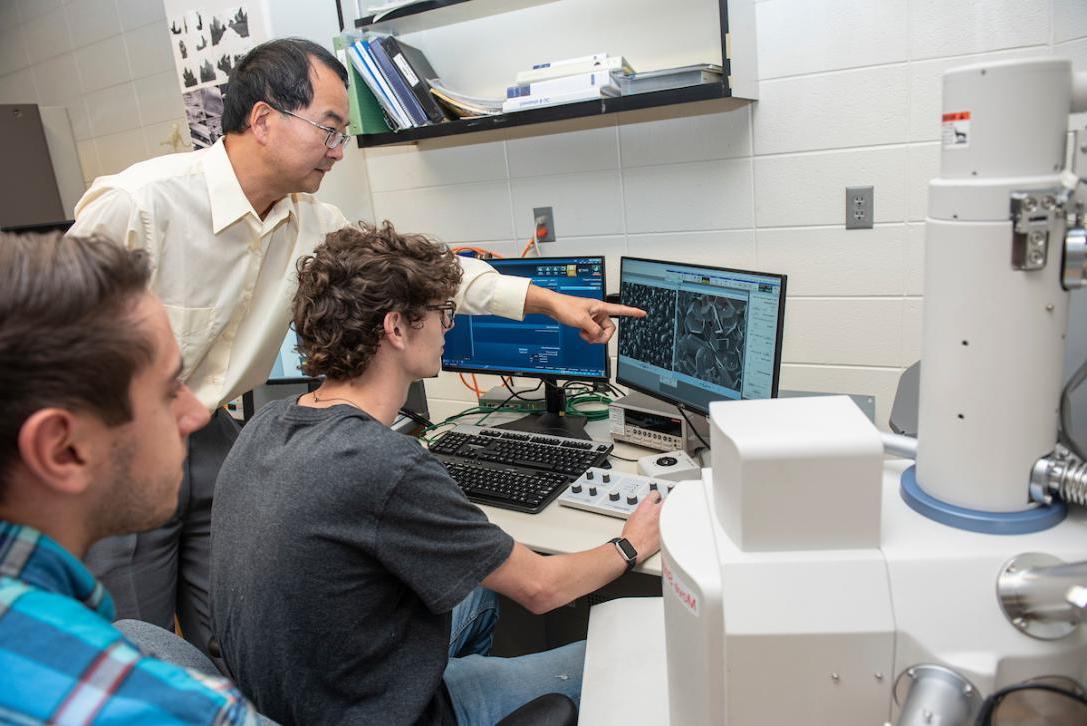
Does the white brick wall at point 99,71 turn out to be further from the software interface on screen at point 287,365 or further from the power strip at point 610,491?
the power strip at point 610,491

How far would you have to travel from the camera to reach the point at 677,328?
1.68 m

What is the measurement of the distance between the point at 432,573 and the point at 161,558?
0.93m

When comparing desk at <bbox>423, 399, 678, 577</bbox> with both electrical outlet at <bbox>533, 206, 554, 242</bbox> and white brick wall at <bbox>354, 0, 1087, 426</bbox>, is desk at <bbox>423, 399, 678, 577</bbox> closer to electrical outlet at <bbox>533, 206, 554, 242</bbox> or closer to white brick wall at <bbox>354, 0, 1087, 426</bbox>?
white brick wall at <bbox>354, 0, 1087, 426</bbox>

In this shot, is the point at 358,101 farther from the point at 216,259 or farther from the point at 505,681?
the point at 505,681

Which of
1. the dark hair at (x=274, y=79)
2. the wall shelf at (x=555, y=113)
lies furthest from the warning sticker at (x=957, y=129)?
the dark hair at (x=274, y=79)

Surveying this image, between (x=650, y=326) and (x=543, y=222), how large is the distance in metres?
0.67

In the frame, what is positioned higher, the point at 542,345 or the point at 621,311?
the point at 621,311

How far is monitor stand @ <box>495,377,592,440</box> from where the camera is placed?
76.0 inches

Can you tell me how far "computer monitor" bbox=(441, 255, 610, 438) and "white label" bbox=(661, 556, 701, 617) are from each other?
1.17m

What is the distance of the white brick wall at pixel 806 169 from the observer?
1729 millimetres

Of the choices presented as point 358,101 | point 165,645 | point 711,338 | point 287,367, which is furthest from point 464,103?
point 165,645

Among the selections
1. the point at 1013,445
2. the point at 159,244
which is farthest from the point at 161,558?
the point at 1013,445

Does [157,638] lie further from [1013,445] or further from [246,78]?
[246,78]

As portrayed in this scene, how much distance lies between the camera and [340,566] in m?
1.07
